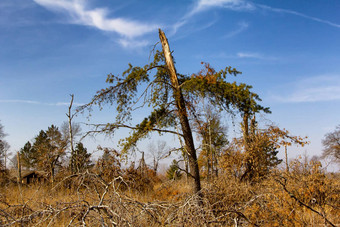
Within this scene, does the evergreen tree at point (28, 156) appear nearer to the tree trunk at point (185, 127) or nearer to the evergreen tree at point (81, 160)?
the evergreen tree at point (81, 160)

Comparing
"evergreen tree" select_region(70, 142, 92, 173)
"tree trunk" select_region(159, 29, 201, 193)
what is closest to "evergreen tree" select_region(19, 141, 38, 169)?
"evergreen tree" select_region(70, 142, 92, 173)

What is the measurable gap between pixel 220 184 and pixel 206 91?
3.68 meters

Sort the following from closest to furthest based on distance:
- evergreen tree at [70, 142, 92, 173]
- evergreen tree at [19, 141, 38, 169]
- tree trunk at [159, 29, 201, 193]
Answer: tree trunk at [159, 29, 201, 193] < evergreen tree at [70, 142, 92, 173] < evergreen tree at [19, 141, 38, 169]

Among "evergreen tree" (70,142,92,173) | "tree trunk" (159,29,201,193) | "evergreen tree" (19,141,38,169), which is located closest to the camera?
"tree trunk" (159,29,201,193)

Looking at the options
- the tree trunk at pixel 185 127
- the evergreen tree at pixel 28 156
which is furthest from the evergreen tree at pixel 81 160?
the evergreen tree at pixel 28 156

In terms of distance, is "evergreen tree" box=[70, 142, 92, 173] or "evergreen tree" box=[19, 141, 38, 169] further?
"evergreen tree" box=[19, 141, 38, 169]

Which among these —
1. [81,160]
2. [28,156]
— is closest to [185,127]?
[81,160]

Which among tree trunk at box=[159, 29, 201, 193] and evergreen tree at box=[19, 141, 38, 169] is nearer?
tree trunk at box=[159, 29, 201, 193]

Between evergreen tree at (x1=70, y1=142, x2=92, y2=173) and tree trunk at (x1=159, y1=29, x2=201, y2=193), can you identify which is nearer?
tree trunk at (x1=159, y1=29, x2=201, y2=193)

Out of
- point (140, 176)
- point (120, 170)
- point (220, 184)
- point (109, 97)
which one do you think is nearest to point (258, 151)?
point (220, 184)

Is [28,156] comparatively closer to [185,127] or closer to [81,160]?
[81,160]

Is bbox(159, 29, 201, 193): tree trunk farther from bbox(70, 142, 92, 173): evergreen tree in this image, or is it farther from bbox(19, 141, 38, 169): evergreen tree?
bbox(19, 141, 38, 169): evergreen tree

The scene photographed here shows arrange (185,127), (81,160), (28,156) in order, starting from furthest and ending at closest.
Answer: (28,156)
(81,160)
(185,127)

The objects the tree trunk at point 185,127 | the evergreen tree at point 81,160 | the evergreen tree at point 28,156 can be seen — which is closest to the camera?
the tree trunk at point 185,127
